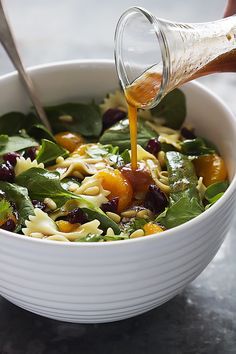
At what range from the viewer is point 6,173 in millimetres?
2064

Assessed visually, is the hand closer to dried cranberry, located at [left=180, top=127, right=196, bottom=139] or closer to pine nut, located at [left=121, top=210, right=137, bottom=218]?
dried cranberry, located at [left=180, top=127, right=196, bottom=139]

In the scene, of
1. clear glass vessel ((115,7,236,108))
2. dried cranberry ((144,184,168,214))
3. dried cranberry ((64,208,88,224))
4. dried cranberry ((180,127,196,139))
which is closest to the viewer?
clear glass vessel ((115,7,236,108))

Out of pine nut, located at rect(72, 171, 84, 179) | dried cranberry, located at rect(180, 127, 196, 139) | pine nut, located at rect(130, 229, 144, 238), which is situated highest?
pine nut, located at rect(72, 171, 84, 179)

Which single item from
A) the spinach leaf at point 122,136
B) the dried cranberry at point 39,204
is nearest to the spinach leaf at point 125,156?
the spinach leaf at point 122,136

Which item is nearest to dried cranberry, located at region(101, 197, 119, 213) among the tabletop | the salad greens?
the salad greens

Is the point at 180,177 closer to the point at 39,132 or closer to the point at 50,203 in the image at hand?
the point at 50,203

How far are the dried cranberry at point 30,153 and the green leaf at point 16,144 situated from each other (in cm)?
1

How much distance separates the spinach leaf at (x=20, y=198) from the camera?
1.93 metres

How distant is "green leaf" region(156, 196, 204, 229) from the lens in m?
1.86

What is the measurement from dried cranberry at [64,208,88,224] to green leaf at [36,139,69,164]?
0.98ft

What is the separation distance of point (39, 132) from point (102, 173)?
15.2 inches

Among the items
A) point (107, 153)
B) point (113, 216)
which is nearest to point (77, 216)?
point (113, 216)

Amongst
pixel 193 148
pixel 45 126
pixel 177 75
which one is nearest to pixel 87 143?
pixel 45 126

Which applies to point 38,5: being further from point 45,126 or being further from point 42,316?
point 42,316
